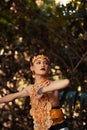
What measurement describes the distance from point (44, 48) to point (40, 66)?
1638mm

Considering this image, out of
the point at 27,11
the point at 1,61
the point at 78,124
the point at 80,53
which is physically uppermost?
the point at 27,11

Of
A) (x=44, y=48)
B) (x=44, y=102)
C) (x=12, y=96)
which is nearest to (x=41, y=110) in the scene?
(x=44, y=102)

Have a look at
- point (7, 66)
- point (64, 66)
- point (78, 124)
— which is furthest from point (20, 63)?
point (78, 124)

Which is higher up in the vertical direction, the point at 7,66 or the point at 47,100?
the point at 47,100

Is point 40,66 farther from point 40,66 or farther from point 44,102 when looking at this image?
point 44,102

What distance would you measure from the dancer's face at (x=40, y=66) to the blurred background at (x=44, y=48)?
0.96 metres

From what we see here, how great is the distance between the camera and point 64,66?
4383 millimetres

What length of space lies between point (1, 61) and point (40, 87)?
196 centimetres

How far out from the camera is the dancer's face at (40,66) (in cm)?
286

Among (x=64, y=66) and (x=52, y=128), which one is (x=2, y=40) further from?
(x=52, y=128)

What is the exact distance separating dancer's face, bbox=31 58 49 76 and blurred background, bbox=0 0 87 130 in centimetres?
96

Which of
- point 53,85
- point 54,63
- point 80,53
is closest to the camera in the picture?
point 53,85

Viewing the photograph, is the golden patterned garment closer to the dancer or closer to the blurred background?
the dancer

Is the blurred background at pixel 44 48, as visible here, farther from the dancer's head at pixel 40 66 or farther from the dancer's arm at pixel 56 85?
the dancer's arm at pixel 56 85
